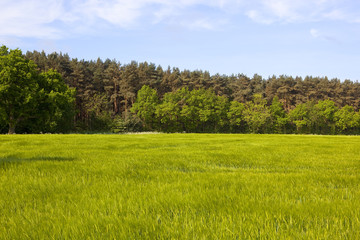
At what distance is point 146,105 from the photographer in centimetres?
6962

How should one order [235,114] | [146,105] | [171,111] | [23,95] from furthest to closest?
1. [235,114]
2. [171,111]
3. [146,105]
4. [23,95]

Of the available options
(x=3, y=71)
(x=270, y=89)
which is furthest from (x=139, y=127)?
(x=270, y=89)

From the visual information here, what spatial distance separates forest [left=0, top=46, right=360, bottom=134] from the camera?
2744 inches

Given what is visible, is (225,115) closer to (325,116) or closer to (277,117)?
(277,117)

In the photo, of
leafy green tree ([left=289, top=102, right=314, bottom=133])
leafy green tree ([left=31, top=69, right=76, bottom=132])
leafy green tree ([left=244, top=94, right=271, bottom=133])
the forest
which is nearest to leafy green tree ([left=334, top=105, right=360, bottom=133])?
the forest

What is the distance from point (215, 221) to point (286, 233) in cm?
75

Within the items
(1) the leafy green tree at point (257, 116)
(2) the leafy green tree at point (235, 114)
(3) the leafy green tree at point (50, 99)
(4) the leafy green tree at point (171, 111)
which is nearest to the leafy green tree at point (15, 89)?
(3) the leafy green tree at point (50, 99)

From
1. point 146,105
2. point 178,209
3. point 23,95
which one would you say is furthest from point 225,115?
point 178,209

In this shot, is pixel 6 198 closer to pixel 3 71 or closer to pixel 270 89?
pixel 3 71

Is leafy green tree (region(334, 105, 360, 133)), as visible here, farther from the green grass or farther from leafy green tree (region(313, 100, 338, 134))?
the green grass

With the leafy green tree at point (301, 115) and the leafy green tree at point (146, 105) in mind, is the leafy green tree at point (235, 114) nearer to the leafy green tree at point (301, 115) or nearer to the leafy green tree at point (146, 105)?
the leafy green tree at point (301, 115)

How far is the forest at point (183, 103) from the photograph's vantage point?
69.7m

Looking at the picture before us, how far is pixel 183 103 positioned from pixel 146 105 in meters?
12.8

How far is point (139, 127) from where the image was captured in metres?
66.5
